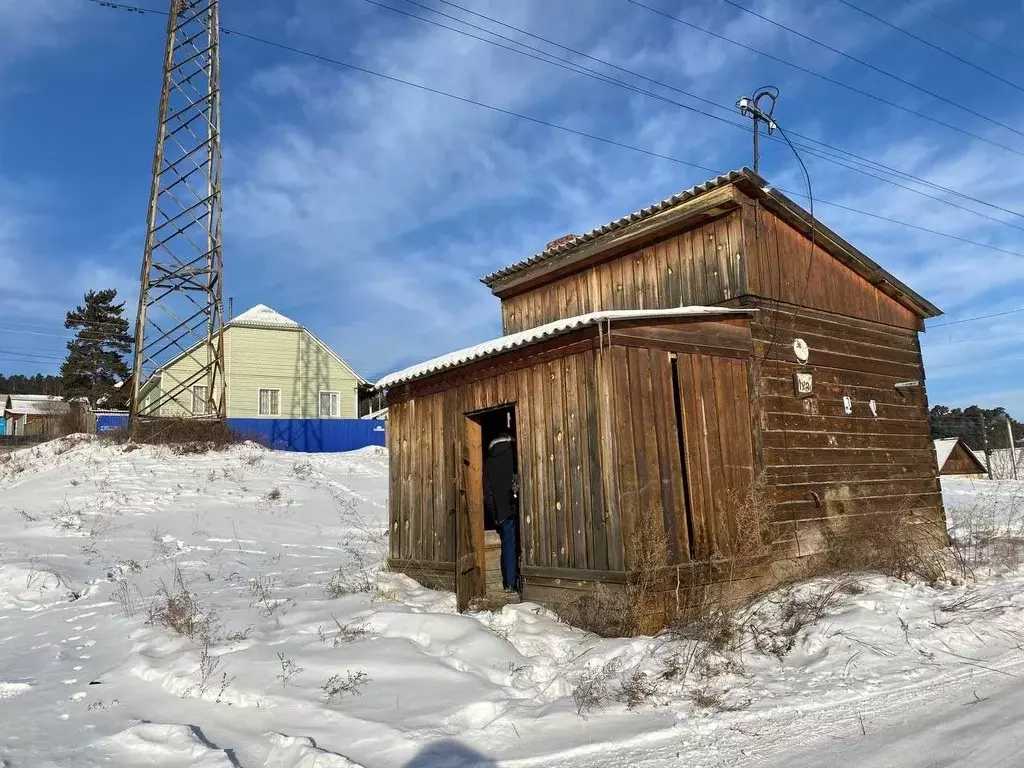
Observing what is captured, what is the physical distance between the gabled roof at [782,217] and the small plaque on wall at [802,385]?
2.36m

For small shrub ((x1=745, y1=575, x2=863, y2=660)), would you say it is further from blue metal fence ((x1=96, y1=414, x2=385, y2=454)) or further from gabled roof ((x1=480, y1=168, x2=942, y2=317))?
blue metal fence ((x1=96, y1=414, x2=385, y2=454))

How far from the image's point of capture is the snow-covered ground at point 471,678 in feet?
14.2

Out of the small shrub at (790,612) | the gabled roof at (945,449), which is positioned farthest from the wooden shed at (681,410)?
the gabled roof at (945,449)

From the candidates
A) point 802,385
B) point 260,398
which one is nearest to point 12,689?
point 802,385

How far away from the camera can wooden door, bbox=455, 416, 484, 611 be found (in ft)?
26.8

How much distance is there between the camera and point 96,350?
1718 inches

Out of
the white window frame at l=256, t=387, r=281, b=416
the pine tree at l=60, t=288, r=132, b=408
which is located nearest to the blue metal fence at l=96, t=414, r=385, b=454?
the white window frame at l=256, t=387, r=281, b=416

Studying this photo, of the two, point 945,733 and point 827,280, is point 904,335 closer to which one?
point 827,280

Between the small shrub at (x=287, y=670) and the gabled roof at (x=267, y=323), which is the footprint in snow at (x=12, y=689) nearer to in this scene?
the small shrub at (x=287, y=670)

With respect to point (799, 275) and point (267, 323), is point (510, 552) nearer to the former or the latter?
point (799, 275)

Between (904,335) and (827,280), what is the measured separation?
2429 mm

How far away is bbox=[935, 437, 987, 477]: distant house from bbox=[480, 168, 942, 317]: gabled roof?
1524 inches

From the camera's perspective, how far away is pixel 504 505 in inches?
368

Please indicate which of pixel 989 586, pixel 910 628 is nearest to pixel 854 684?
pixel 910 628
